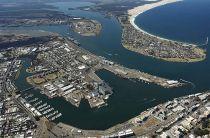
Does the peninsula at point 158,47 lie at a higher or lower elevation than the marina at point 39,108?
higher

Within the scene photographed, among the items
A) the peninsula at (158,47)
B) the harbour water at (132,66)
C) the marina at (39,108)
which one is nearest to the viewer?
the marina at (39,108)

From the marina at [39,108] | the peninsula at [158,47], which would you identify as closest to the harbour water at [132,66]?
the marina at [39,108]

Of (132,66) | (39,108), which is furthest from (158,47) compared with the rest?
(39,108)

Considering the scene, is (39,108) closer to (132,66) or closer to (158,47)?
(132,66)

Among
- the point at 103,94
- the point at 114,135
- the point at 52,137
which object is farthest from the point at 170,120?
the point at 52,137

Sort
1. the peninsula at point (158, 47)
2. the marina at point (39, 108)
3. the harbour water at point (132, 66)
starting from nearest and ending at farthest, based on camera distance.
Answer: the marina at point (39, 108)
the harbour water at point (132, 66)
the peninsula at point (158, 47)

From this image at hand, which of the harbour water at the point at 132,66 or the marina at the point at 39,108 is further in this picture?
the harbour water at the point at 132,66

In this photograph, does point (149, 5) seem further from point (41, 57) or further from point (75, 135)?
point (75, 135)

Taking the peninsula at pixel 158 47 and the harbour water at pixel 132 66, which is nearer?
the harbour water at pixel 132 66

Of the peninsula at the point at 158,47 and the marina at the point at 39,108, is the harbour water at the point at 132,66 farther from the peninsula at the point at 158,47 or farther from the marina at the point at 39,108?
the peninsula at the point at 158,47
